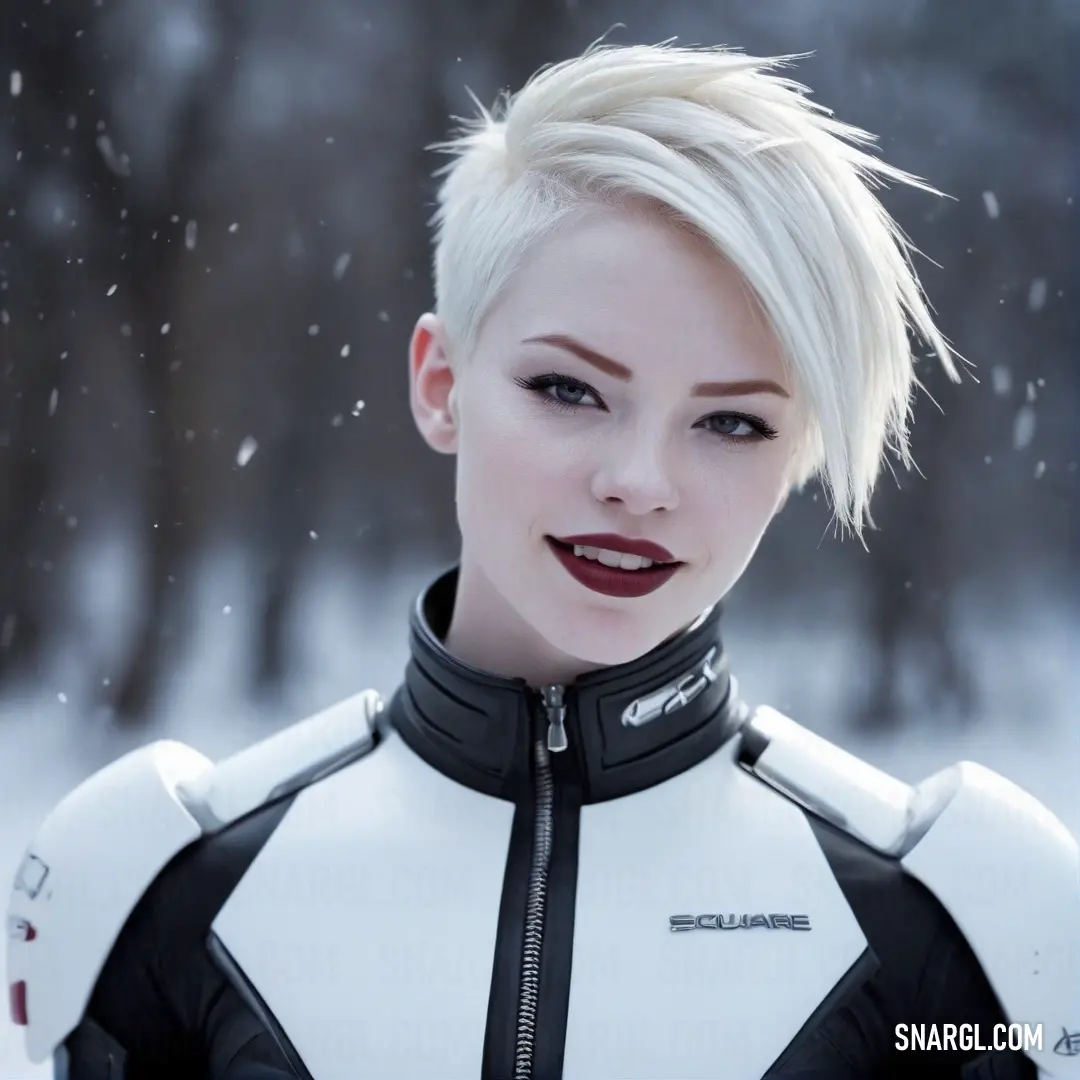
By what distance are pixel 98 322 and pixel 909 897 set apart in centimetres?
181

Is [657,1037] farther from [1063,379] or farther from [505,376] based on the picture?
[1063,379]

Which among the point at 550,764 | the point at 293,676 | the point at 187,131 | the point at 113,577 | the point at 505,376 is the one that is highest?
the point at 187,131

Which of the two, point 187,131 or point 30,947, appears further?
point 187,131

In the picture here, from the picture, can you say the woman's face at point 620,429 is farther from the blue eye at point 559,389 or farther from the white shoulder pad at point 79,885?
the white shoulder pad at point 79,885

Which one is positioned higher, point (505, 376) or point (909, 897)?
point (505, 376)

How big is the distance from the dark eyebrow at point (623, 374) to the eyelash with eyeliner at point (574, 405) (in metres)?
0.02

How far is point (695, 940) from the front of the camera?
797 mm

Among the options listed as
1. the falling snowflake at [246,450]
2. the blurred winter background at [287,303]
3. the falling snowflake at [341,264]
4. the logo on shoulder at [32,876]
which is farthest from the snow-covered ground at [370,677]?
the logo on shoulder at [32,876]

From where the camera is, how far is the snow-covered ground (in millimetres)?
2033

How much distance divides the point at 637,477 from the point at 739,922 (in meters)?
0.30

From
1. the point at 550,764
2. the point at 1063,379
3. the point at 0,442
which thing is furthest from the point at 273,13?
the point at 550,764

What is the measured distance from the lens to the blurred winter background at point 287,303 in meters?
2.10

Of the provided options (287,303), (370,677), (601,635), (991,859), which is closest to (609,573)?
(601,635)

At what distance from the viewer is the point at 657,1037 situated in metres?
0.77
